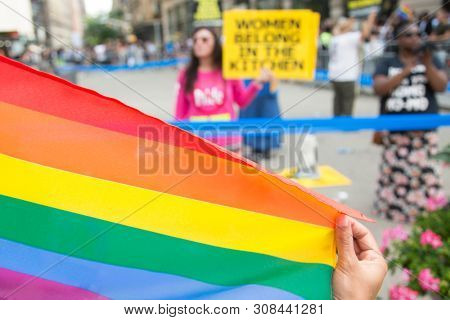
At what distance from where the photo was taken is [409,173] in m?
3.80

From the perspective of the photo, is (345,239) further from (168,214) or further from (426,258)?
(426,258)

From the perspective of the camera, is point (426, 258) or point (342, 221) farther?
point (426, 258)

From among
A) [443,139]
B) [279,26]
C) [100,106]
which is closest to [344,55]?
[443,139]

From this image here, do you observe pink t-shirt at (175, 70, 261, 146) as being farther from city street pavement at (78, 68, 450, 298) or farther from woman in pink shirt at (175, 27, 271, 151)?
city street pavement at (78, 68, 450, 298)

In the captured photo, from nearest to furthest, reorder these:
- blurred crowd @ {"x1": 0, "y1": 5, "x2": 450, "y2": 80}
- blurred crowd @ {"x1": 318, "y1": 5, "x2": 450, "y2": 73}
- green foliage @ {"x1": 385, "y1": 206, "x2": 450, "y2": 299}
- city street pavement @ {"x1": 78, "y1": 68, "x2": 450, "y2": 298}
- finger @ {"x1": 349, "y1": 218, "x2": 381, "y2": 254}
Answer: finger @ {"x1": 349, "y1": 218, "x2": 381, "y2": 254}
green foliage @ {"x1": 385, "y1": 206, "x2": 450, "y2": 299}
city street pavement @ {"x1": 78, "y1": 68, "x2": 450, "y2": 298}
blurred crowd @ {"x1": 0, "y1": 5, "x2": 450, "y2": 80}
blurred crowd @ {"x1": 318, "y1": 5, "x2": 450, "y2": 73}

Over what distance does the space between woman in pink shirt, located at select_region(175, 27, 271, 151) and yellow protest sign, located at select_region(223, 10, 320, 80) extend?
6.1 inches

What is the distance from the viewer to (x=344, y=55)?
25.5 ft

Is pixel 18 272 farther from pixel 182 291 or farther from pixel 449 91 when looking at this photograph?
pixel 449 91

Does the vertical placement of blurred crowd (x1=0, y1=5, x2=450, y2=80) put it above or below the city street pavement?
above

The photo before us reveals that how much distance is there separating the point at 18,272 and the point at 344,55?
7.43 m

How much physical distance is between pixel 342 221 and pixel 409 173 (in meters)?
2.94

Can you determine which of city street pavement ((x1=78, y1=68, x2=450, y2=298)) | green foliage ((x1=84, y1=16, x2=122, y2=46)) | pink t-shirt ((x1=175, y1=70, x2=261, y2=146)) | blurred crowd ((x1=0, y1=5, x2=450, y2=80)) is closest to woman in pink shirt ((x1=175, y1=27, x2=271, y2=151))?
pink t-shirt ((x1=175, y1=70, x2=261, y2=146))

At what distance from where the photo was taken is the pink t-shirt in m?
3.71

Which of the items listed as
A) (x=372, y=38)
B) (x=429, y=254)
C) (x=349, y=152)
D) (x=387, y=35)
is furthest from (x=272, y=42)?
(x=372, y=38)
